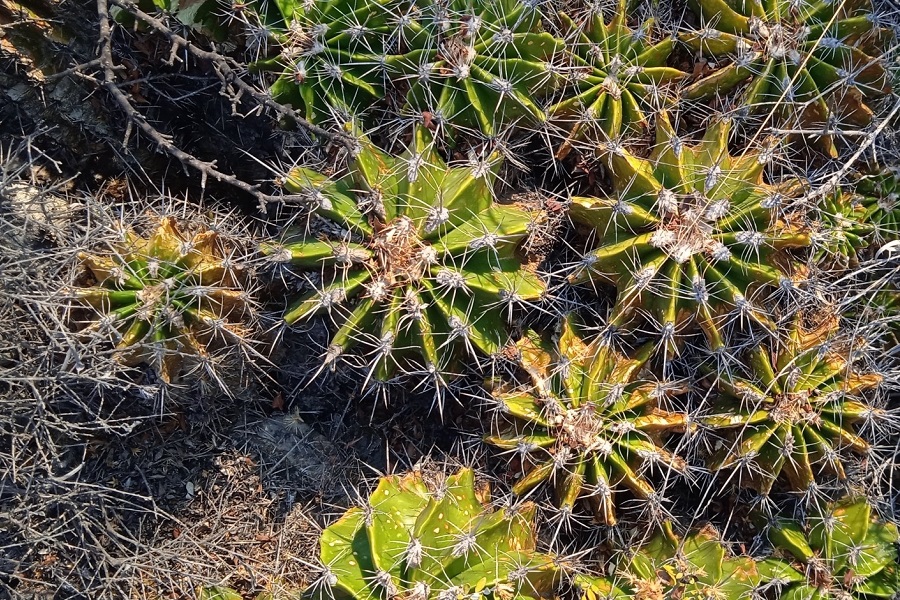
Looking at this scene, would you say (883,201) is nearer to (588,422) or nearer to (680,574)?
(588,422)

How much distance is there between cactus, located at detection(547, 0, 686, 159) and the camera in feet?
8.23

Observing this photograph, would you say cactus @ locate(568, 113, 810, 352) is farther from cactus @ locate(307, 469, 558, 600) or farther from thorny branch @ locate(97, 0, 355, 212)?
thorny branch @ locate(97, 0, 355, 212)

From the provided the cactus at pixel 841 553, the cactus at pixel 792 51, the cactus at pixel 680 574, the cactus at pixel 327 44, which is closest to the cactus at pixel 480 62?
the cactus at pixel 327 44

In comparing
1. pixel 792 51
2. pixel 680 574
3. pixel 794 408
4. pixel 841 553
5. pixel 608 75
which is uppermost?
pixel 792 51

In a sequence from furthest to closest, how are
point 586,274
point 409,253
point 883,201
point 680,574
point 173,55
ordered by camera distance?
point 883,201 < point 680,574 < point 586,274 < point 173,55 < point 409,253

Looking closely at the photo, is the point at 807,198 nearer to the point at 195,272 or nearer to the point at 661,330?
→ the point at 661,330

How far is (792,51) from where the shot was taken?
8.22ft

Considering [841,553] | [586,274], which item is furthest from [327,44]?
[841,553]

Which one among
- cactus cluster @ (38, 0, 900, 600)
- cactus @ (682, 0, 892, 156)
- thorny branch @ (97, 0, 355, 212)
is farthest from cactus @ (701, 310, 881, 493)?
thorny branch @ (97, 0, 355, 212)

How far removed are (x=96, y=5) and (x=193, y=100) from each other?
525 millimetres

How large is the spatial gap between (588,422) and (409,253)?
990 mm

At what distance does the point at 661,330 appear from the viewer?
2.46 m

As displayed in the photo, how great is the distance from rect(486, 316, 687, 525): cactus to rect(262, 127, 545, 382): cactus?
0.31 meters

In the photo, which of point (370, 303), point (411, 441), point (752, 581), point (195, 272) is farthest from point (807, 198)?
point (195, 272)
